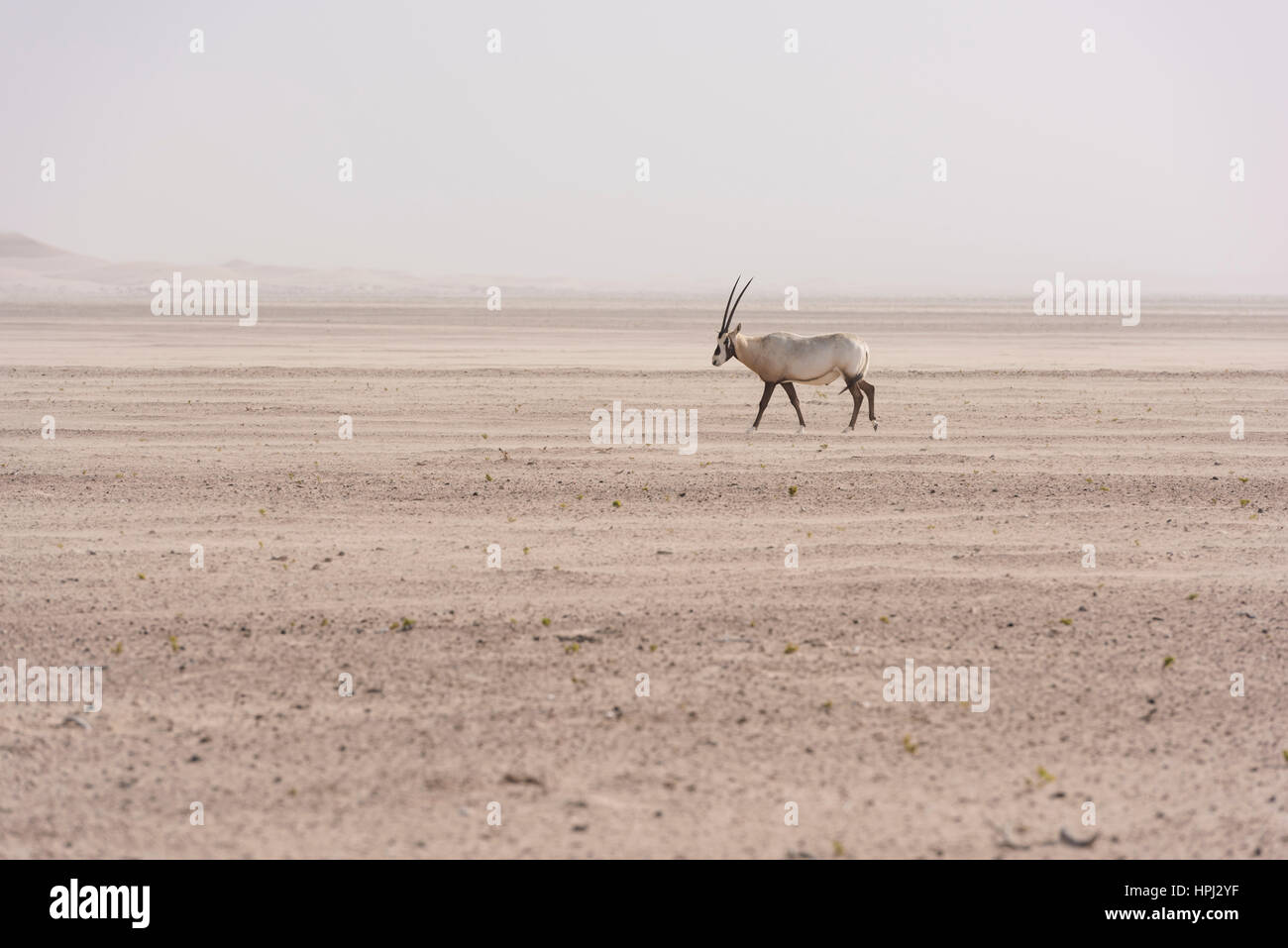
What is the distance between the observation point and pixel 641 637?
8625 mm

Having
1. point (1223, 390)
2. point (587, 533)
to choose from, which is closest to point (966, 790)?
point (587, 533)

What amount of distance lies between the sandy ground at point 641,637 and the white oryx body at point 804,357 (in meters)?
1.00

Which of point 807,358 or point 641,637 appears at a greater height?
point 807,358

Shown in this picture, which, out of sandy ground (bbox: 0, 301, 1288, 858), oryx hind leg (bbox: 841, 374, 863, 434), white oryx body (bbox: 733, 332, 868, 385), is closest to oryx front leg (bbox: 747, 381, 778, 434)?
white oryx body (bbox: 733, 332, 868, 385)

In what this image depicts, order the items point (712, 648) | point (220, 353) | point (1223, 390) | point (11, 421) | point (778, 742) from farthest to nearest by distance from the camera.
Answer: point (220, 353), point (1223, 390), point (11, 421), point (712, 648), point (778, 742)

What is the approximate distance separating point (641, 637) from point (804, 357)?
11.0 meters

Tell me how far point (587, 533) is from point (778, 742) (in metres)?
5.39

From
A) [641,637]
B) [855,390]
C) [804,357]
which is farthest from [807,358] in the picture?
[641,637]

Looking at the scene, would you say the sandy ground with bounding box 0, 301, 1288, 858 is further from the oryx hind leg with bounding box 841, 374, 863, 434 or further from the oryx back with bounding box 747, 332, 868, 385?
the oryx back with bounding box 747, 332, 868, 385

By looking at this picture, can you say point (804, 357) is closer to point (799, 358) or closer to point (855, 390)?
point (799, 358)

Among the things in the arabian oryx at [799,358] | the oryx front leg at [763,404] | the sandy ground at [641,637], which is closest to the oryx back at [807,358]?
the arabian oryx at [799,358]

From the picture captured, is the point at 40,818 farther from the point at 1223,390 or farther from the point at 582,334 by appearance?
the point at 582,334

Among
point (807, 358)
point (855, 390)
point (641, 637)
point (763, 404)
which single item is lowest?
point (641, 637)

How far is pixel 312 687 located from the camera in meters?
7.59
